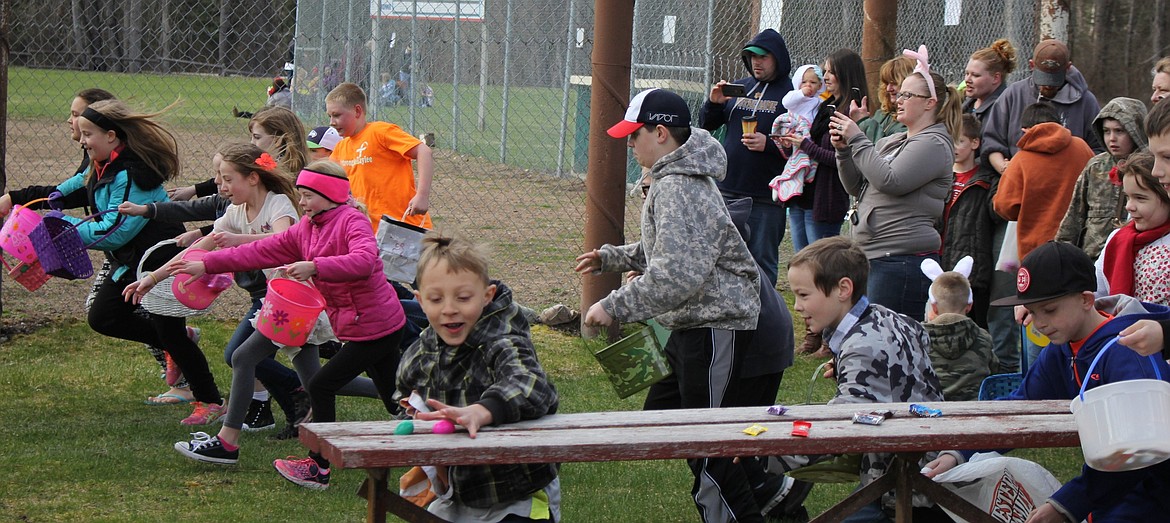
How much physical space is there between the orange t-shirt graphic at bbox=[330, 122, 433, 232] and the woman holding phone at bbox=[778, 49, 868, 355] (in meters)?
2.27

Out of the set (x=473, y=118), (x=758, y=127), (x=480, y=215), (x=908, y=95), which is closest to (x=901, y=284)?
(x=908, y=95)

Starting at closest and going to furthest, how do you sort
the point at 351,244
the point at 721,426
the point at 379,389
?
the point at 721,426 < the point at 351,244 < the point at 379,389

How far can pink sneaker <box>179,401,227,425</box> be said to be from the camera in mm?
5946

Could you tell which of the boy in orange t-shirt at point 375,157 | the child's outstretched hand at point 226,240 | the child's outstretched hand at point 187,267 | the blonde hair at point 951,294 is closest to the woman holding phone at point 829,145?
the blonde hair at point 951,294

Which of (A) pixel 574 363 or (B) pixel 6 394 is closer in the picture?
(B) pixel 6 394

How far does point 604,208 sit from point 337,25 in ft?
39.1

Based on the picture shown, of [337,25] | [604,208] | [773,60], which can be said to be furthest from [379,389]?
[337,25]

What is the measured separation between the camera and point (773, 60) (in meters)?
7.21

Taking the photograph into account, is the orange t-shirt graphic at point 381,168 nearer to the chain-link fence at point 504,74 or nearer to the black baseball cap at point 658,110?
the chain-link fence at point 504,74

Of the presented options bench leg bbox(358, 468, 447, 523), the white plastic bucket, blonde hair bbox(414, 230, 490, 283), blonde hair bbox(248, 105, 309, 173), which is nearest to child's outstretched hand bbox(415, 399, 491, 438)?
bench leg bbox(358, 468, 447, 523)

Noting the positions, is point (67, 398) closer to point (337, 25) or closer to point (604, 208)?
point (604, 208)

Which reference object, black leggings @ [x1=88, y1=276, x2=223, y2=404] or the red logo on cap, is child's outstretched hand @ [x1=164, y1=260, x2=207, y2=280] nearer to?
black leggings @ [x1=88, y1=276, x2=223, y2=404]

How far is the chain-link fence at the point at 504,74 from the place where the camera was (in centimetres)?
1198

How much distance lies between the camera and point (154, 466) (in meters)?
5.25
